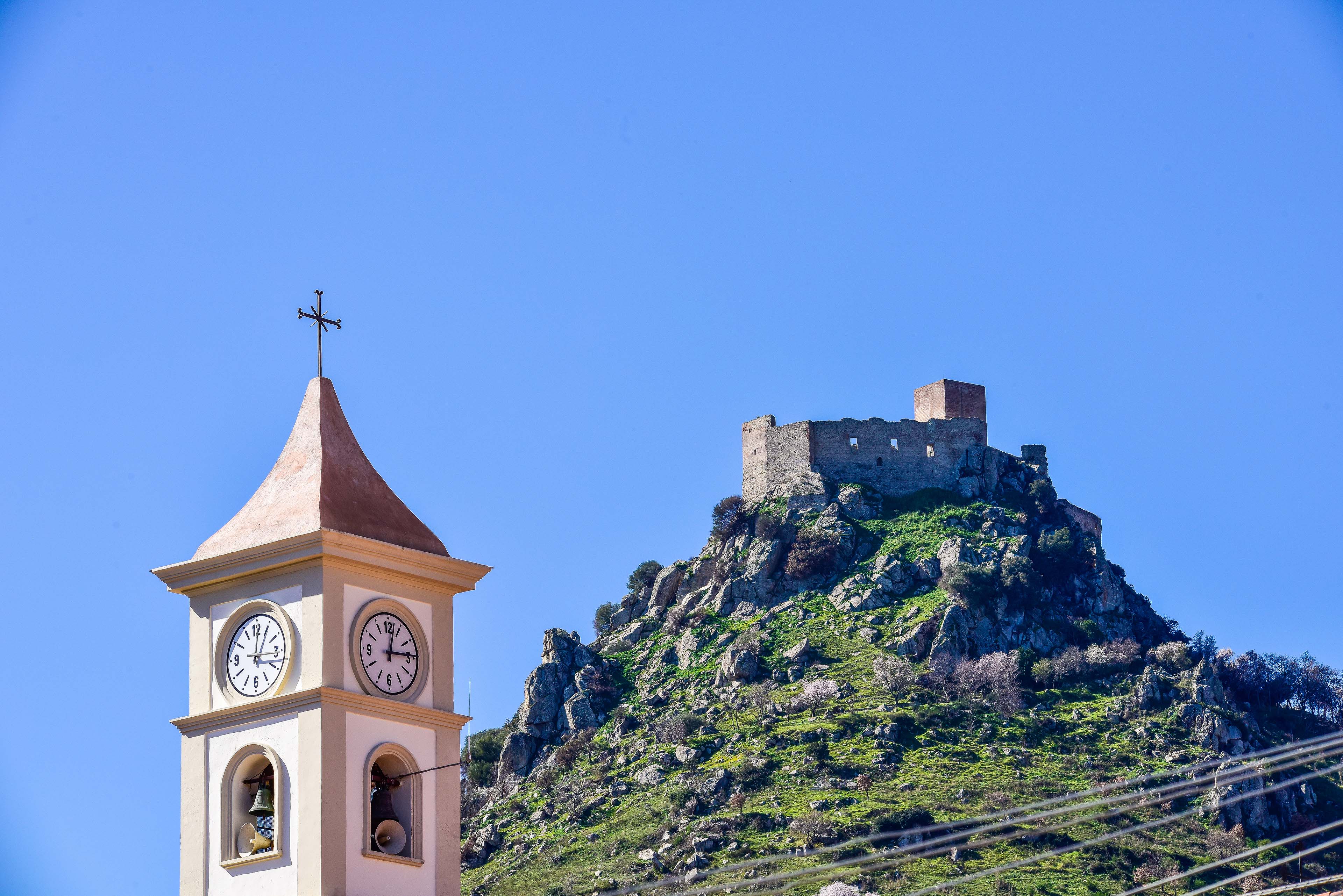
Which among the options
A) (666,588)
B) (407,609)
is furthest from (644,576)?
(407,609)

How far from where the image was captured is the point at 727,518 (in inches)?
4023

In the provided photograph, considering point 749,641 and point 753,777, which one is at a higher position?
point 749,641

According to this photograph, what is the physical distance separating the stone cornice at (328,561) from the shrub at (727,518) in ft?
220

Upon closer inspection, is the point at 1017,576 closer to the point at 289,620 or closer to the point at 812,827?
the point at 812,827

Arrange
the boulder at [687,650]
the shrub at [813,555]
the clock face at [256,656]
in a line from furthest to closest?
the shrub at [813,555], the boulder at [687,650], the clock face at [256,656]

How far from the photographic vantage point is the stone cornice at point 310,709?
103ft

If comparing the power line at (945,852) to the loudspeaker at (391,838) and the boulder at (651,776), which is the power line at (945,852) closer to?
the boulder at (651,776)

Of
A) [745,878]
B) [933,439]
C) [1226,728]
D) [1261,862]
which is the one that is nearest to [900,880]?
[745,878]

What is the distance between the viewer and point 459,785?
33.3m

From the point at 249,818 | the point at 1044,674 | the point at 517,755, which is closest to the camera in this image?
the point at 249,818

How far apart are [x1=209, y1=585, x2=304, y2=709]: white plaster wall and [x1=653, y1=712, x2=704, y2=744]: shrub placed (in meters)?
57.1

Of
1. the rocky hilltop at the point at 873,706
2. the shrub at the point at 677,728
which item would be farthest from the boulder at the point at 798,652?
the shrub at the point at 677,728

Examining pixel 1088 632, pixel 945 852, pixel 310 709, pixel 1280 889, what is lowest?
pixel 310 709

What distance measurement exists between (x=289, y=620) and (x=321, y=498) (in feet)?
7.02
